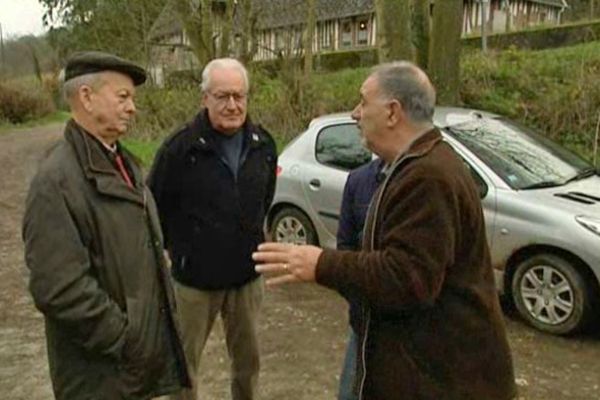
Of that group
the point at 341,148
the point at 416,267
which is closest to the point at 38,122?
the point at 341,148

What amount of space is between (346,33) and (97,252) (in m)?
38.1

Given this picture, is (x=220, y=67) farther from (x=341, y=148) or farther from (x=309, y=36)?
(x=309, y=36)

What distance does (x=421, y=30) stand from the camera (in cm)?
1131

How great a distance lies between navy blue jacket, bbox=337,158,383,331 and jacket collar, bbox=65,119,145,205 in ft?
3.49

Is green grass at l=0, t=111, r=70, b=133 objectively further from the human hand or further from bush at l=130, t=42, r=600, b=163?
the human hand

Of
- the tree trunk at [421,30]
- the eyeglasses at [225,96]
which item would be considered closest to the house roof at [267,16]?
the tree trunk at [421,30]

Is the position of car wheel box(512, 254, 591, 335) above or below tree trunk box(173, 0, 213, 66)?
below

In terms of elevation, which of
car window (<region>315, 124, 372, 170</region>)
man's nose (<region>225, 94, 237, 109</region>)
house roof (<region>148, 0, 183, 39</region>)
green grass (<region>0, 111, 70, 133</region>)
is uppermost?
house roof (<region>148, 0, 183, 39</region>)

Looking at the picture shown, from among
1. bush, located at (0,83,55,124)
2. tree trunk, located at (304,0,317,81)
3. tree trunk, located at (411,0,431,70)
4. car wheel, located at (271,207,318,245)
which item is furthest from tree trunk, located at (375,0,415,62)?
bush, located at (0,83,55,124)

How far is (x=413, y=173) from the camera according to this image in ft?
6.84

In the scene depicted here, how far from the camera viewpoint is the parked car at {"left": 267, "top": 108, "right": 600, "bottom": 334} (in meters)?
4.97

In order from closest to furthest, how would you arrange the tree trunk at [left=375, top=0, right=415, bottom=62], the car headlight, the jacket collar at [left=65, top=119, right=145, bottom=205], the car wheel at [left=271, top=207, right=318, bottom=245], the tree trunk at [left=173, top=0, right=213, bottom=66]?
the jacket collar at [left=65, top=119, right=145, bottom=205], the car headlight, the car wheel at [left=271, top=207, right=318, bottom=245], the tree trunk at [left=375, top=0, right=415, bottom=62], the tree trunk at [left=173, top=0, right=213, bottom=66]

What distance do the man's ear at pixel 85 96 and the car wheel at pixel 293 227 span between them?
14.8 ft

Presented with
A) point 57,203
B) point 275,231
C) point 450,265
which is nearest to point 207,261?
point 57,203
